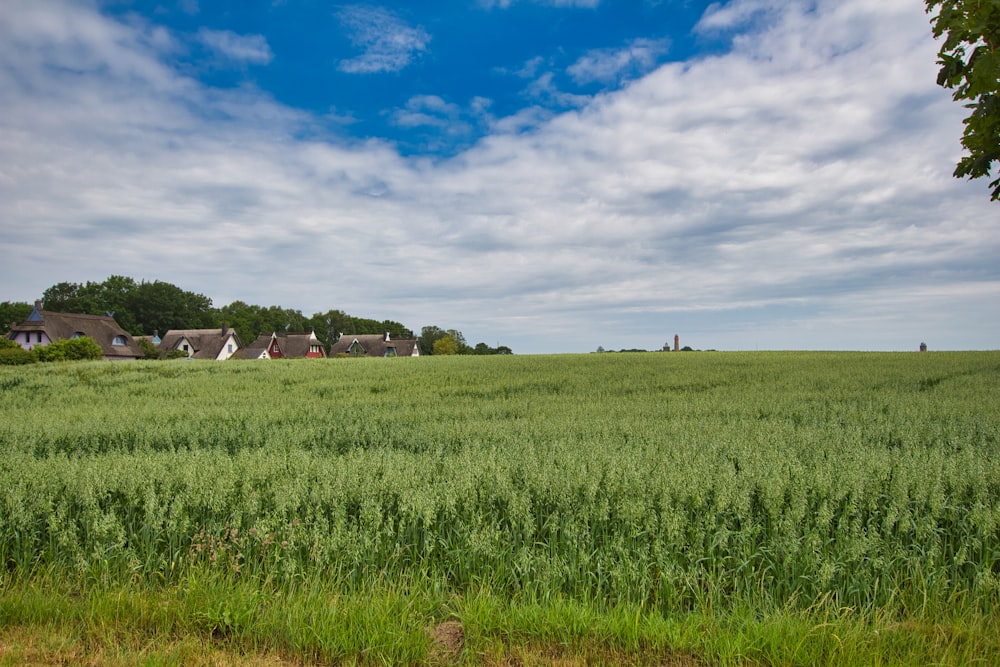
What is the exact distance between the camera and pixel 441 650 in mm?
3588

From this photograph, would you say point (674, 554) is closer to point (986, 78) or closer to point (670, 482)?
point (670, 482)

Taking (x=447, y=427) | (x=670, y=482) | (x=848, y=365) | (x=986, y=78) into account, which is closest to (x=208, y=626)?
(x=670, y=482)

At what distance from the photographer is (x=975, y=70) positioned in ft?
19.1

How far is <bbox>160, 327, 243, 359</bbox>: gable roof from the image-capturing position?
263 ft

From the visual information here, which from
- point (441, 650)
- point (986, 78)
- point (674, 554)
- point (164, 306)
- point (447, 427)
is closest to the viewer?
point (441, 650)

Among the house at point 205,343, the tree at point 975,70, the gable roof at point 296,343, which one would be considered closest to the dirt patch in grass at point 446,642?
the tree at point 975,70

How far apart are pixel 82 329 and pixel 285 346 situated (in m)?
25.6

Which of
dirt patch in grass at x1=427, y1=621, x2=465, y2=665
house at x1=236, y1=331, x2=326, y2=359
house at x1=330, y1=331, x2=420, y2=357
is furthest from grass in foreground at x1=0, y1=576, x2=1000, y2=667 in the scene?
house at x1=330, y1=331, x2=420, y2=357

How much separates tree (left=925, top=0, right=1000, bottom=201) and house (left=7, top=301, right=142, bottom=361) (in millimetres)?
71458

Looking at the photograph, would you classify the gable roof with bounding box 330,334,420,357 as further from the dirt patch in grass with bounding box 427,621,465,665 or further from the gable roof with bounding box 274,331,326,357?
the dirt patch in grass with bounding box 427,621,465,665

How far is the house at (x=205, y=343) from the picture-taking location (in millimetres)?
80375

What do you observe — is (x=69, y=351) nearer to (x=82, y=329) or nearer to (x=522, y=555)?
(x=82, y=329)

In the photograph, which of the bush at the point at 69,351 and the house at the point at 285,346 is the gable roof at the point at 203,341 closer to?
the house at the point at 285,346

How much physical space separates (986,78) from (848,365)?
2137 centimetres
